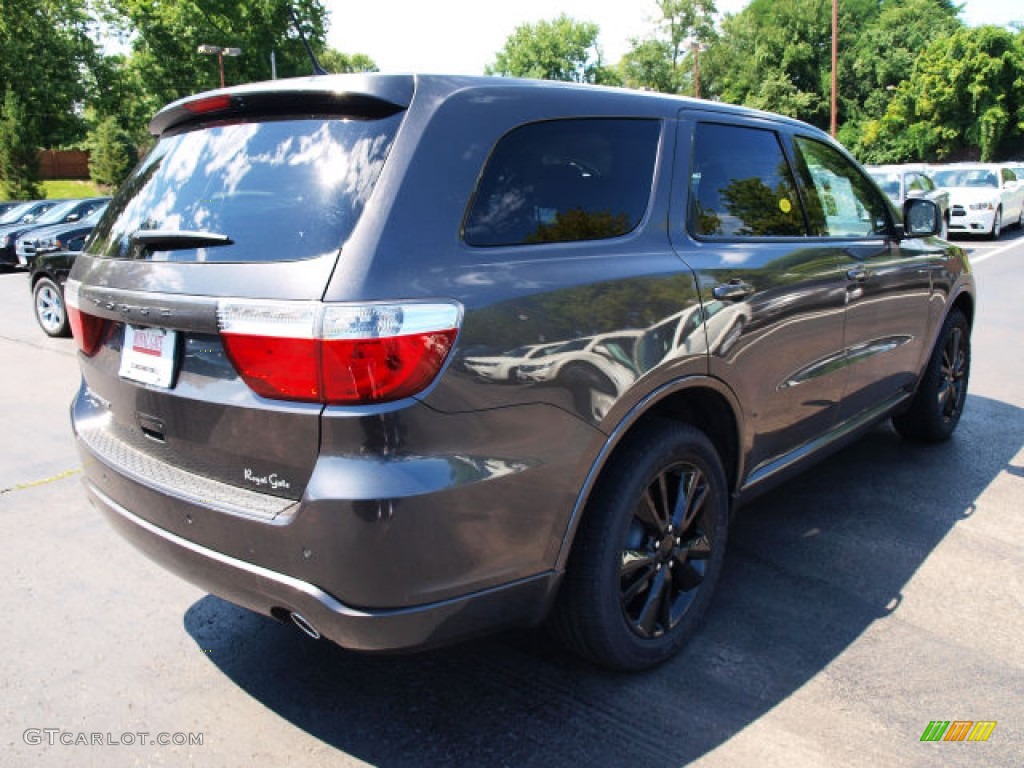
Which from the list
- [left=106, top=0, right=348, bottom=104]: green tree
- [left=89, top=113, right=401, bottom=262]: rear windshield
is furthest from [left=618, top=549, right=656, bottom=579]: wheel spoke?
[left=106, top=0, right=348, bottom=104]: green tree

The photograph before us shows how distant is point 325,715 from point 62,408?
4.62 m

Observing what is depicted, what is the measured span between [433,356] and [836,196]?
8.79ft

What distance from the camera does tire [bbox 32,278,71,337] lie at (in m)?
9.06

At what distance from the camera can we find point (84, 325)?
2.64m

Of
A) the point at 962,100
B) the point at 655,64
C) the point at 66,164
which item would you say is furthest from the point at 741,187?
the point at 655,64

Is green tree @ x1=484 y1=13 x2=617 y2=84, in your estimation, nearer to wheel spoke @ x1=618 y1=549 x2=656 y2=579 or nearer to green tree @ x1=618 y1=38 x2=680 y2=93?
green tree @ x1=618 y1=38 x2=680 y2=93

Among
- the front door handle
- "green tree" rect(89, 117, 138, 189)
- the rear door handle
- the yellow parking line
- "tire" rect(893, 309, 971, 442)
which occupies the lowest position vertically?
the yellow parking line

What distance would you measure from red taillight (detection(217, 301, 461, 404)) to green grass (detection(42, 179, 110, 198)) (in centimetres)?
5170

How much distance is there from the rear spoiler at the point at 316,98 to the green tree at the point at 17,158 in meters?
42.3

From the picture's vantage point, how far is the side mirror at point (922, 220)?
165 inches

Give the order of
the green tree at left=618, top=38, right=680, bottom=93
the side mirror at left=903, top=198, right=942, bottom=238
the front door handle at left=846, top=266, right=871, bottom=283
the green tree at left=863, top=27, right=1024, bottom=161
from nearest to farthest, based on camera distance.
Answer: the front door handle at left=846, top=266, right=871, bottom=283, the side mirror at left=903, top=198, right=942, bottom=238, the green tree at left=863, top=27, right=1024, bottom=161, the green tree at left=618, top=38, right=680, bottom=93

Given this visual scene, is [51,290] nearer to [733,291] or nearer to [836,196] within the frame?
[836,196]

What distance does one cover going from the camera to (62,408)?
6098mm

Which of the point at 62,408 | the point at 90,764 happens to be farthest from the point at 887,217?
the point at 62,408
